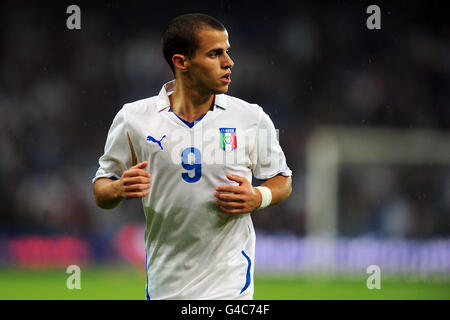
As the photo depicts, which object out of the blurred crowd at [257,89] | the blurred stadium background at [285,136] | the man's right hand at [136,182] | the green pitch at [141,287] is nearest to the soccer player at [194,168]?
A: the man's right hand at [136,182]

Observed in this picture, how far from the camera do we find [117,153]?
13.4 ft

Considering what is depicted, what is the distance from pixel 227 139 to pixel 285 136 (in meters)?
10.6

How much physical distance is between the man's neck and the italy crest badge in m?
0.18

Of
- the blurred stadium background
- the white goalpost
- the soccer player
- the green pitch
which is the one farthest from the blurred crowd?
the soccer player

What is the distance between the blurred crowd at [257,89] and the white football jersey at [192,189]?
8978 millimetres

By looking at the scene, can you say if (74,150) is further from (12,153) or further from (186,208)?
(186,208)

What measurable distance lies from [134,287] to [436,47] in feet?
31.7

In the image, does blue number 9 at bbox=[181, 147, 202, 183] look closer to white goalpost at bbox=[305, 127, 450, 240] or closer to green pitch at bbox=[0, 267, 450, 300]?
green pitch at bbox=[0, 267, 450, 300]

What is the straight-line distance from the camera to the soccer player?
13.0ft

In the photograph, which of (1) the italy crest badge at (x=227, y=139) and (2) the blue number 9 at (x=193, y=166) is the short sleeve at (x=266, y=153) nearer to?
(1) the italy crest badge at (x=227, y=139)

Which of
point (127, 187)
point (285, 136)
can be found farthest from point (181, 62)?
point (285, 136)

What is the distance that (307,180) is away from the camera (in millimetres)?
14375

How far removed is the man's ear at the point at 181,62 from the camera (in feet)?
13.3
